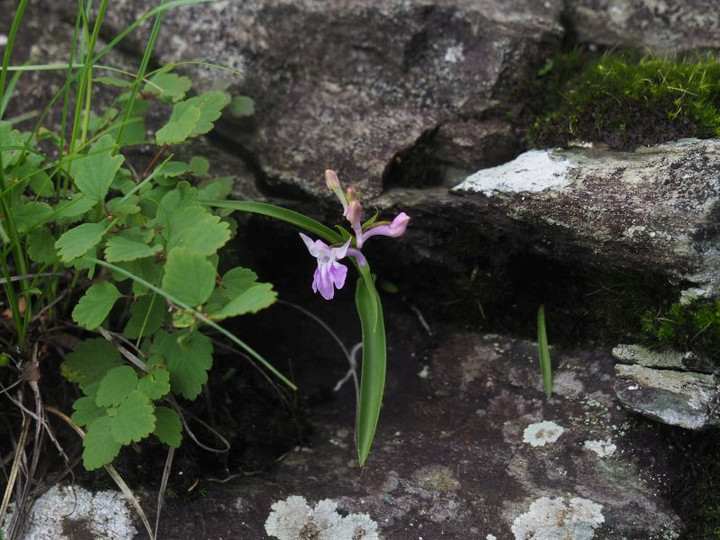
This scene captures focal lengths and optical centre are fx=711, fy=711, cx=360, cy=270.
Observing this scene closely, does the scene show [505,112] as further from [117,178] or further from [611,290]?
[117,178]

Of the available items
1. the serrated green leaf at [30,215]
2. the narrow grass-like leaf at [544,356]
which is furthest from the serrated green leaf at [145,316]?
the narrow grass-like leaf at [544,356]

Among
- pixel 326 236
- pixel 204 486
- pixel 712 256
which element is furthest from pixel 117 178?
pixel 712 256

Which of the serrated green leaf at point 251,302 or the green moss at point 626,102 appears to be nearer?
the serrated green leaf at point 251,302

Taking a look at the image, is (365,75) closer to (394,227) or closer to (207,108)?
(207,108)

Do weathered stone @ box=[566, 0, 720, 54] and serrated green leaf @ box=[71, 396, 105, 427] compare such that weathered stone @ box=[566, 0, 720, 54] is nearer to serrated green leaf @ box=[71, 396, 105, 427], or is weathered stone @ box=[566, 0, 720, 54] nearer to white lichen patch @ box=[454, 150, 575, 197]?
white lichen patch @ box=[454, 150, 575, 197]

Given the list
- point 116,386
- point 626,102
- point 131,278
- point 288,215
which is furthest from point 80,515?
point 626,102

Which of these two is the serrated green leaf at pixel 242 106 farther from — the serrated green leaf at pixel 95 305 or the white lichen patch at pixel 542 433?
the white lichen patch at pixel 542 433
